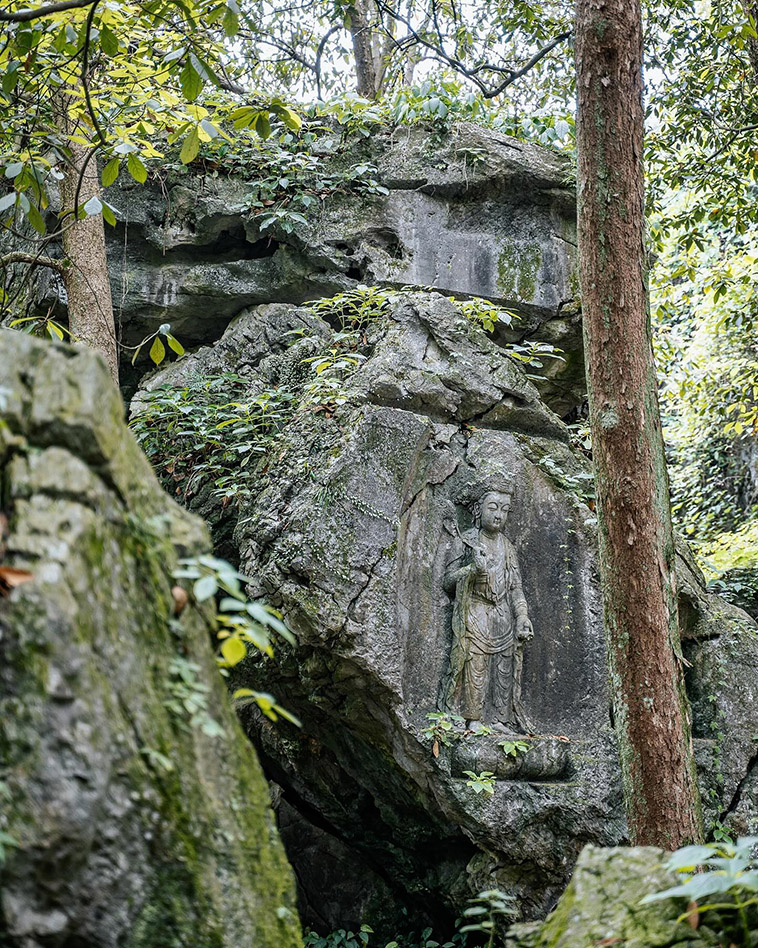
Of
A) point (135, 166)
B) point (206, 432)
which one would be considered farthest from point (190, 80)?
point (206, 432)

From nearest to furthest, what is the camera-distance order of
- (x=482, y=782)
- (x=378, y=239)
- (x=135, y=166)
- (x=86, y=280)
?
1. (x=135, y=166)
2. (x=482, y=782)
3. (x=86, y=280)
4. (x=378, y=239)

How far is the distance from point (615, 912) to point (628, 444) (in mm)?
2555

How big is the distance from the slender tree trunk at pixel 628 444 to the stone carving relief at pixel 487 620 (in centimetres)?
209

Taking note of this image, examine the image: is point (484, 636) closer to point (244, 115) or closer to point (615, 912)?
point (244, 115)

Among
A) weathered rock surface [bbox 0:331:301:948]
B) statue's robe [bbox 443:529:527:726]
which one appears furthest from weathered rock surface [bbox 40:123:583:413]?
weathered rock surface [bbox 0:331:301:948]

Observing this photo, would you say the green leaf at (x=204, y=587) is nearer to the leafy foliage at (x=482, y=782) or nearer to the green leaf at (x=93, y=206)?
the green leaf at (x=93, y=206)

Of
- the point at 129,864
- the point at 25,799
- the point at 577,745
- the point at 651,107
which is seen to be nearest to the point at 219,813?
the point at 129,864

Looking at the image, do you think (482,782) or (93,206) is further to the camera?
(482,782)

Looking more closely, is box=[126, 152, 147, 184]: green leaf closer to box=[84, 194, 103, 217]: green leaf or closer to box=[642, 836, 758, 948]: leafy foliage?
box=[84, 194, 103, 217]: green leaf

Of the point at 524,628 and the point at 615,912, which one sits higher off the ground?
the point at 524,628

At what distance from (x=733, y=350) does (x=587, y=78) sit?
9.01 meters

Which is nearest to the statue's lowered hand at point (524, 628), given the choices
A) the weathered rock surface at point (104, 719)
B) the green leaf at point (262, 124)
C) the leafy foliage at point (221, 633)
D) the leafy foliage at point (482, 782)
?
the leafy foliage at point (482, 782)

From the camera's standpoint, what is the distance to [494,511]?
6828mm

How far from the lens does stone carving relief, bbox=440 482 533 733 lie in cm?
657
